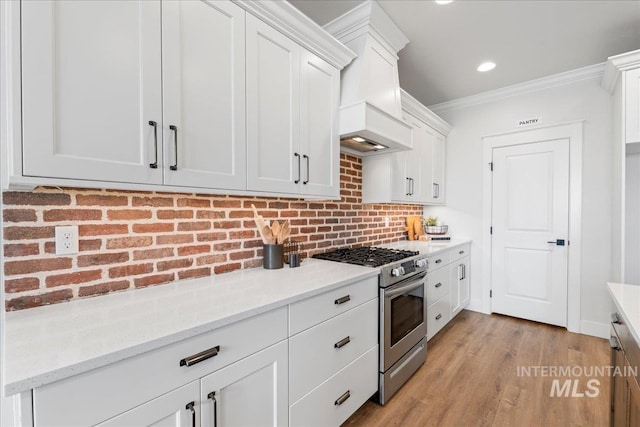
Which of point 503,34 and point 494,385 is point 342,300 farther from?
point 503,34

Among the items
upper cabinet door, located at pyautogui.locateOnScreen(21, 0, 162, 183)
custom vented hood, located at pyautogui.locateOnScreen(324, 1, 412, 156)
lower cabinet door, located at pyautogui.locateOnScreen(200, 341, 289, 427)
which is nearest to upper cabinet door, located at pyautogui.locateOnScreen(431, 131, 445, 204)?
custom vented hood, located at pyautogui.locateOnScreen(324, 1, 412, 156)

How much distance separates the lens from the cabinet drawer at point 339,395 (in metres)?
1.44

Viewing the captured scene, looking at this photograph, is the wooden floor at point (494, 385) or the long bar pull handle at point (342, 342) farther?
the wooden floor at point (494, 385)

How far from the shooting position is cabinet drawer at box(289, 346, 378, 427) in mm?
1445

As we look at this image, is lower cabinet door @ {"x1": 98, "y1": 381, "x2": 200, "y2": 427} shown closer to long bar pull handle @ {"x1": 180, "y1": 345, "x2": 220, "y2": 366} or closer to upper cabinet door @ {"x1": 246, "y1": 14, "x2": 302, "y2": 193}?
long bar pull handle @ {"x1": 180, "y1": 345, "x2": 220, "y2": 366}

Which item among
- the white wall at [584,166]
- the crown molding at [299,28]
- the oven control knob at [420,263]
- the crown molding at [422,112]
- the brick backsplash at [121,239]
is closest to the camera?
the brick backsplash at [121,239]

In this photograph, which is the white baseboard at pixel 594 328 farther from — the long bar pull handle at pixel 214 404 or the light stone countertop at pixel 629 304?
the long bar pull handle at pixel 214 404

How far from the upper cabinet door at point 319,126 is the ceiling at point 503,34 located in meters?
0.52

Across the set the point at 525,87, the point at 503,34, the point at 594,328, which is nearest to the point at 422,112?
the point at 503,34

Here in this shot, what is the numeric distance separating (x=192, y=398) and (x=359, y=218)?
7.44 ft

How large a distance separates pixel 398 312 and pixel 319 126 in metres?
1.45

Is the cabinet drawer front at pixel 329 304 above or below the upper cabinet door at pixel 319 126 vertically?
below

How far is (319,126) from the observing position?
1978 mm

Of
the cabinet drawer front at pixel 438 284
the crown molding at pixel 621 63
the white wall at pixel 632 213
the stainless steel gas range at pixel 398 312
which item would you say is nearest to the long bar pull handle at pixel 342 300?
the stainless steel gas range at pixel 398 312
